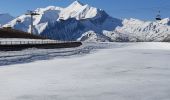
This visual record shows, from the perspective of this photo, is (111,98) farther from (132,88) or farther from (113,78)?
(113,78)

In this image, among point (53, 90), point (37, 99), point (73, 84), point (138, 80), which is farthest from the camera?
point (138, 80)

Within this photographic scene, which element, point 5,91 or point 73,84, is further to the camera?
point 73,84

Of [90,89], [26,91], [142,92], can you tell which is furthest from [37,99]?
→ [142,92]

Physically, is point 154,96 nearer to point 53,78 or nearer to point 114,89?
point 114,89

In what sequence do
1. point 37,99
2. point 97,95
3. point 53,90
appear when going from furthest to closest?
point 53,90 → point 97,95 → point 37,99

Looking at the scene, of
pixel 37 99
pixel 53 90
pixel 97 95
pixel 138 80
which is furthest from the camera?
pixel 138 80

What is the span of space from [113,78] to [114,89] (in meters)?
4.48

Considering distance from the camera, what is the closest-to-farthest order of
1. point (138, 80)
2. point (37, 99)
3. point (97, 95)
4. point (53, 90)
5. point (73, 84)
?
1. point (37, 99)
2. point (97, 95)
3. point (53, 90)
4. point (73, 84)
5. point (138, 80)

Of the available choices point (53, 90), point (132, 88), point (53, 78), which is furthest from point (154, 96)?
point (53, 78)

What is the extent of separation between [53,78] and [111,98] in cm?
704

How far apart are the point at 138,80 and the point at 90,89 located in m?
4.64

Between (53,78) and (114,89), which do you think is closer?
(114,89)

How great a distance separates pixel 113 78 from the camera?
23.3m

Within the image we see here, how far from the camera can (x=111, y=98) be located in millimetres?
16312
